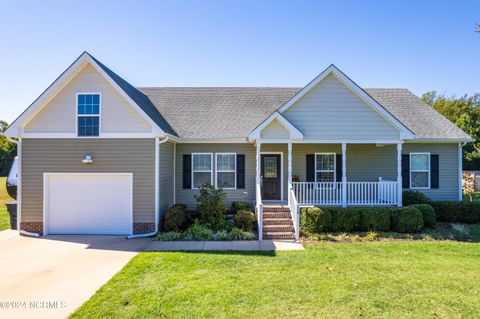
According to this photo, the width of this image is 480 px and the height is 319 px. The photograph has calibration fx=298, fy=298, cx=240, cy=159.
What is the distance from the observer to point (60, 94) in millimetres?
11070

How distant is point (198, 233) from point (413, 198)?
9.19 m

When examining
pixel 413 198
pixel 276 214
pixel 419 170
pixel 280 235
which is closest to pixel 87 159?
pixel 276 214

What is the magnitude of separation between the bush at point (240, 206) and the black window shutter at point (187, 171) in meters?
2.23

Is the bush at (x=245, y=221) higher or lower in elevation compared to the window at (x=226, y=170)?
lower

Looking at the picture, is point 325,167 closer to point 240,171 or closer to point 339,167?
point 339,167

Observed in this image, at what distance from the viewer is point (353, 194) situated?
12.8 m

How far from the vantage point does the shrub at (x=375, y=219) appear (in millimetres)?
11008

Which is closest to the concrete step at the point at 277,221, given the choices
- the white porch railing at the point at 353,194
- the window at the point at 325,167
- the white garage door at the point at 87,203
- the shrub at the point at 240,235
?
the shrub at the point at 240,235

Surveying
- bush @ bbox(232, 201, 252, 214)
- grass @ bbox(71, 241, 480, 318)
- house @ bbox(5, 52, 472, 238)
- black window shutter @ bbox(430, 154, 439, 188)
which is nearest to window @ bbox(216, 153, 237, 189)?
house @ bbox(5, 52, 472, 238)

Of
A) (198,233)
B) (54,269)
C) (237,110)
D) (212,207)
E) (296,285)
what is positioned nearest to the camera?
(296,285)

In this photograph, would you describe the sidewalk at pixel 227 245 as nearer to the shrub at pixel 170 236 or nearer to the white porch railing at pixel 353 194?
the shrub at pixel 170 236

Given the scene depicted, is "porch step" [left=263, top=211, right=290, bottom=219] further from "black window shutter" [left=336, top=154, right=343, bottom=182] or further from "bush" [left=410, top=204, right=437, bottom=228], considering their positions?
"bush" [left=410, top=204, right=437, bottom=228]

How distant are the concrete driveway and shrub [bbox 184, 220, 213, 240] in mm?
1330

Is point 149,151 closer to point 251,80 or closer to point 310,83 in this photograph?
point 310,83
